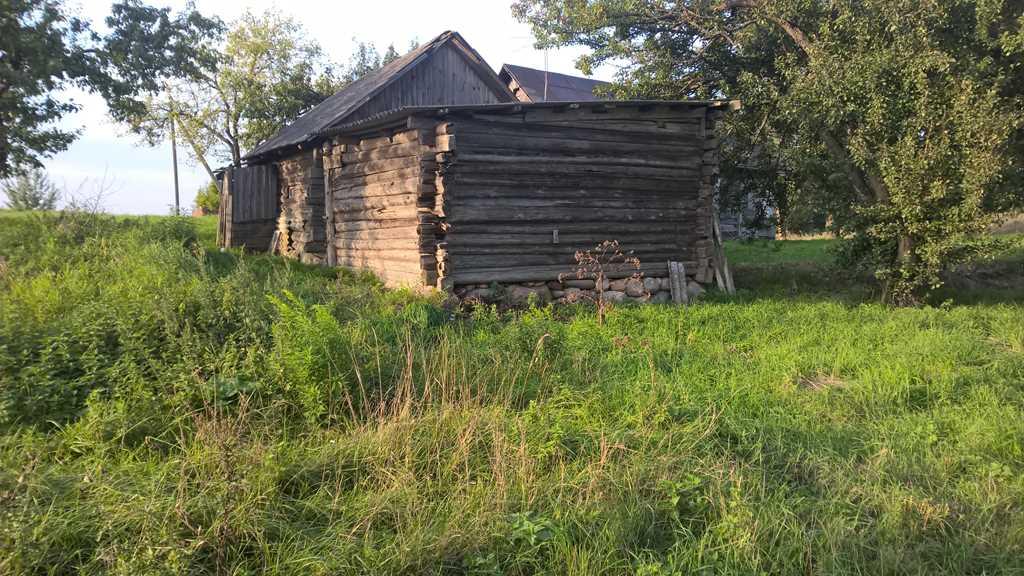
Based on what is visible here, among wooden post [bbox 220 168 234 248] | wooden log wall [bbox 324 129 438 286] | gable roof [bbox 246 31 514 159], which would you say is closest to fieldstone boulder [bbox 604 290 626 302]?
wooden log wall [bbox 324 129 438 286]

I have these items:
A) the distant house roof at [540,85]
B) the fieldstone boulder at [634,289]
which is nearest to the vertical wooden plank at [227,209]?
the distant house roof at [540,85]

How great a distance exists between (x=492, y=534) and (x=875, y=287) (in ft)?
33.0

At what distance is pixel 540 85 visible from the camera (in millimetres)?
22859

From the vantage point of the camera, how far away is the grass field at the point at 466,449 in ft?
8.79

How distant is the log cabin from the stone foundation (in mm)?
27

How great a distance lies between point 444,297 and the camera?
820 centimetres

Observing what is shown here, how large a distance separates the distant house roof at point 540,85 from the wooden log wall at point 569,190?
12.1 meters

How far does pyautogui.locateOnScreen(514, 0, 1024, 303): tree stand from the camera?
796 cm

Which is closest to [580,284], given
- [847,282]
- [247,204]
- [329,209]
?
[847,282]

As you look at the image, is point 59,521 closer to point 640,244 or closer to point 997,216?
point 640,244

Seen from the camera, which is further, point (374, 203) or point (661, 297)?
point (374, 203)

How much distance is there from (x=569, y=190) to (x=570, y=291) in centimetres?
170

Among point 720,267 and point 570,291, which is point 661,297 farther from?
point 570,291

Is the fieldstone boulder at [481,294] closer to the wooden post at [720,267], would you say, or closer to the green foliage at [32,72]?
the wooden post at [720,267]
